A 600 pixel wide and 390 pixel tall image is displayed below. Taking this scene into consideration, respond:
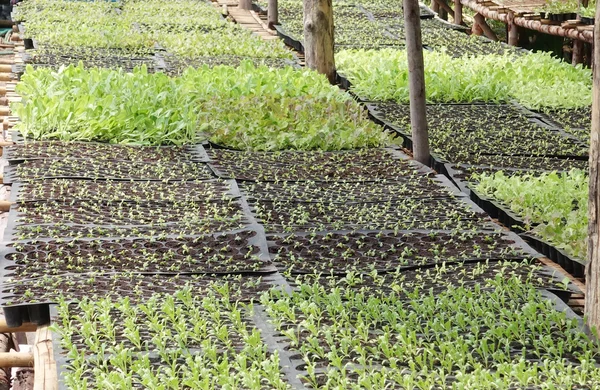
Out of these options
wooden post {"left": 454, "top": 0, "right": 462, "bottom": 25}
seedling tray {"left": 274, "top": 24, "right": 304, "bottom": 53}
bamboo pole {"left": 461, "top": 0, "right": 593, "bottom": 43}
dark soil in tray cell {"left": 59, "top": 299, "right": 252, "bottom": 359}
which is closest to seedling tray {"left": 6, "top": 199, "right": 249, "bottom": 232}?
dark soil in tray cell {"left": 59, "top": 299, "right": 252, "bottom": 359}

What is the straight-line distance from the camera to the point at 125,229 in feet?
17.0

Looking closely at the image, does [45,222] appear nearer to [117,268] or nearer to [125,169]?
[117,268]

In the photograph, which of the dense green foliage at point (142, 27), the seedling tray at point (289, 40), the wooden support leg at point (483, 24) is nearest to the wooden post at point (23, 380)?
the dense green foliage at point (142, 27)

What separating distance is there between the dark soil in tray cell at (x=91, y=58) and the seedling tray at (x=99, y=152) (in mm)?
3084

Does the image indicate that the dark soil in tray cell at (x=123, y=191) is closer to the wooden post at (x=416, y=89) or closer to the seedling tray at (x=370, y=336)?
the wooden post at (x=416, y=89)

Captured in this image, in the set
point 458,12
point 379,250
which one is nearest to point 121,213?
point 379,250

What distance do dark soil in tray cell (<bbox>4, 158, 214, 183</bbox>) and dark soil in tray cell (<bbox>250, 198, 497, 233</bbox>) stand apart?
0.82 meters

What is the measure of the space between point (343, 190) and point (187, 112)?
1.86 meters

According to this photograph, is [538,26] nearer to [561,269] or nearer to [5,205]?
[561,269]

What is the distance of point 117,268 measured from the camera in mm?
4648

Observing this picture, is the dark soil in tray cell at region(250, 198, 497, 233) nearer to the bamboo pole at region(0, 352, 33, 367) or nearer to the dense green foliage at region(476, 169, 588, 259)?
the dense green foliage at region(476, 169, 588, 259)

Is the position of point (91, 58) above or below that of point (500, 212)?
above

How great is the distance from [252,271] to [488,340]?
1.28m

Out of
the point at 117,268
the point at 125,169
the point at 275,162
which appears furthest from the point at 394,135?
the point at 117,268
